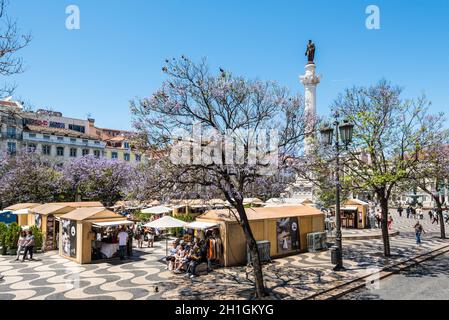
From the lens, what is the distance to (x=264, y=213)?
1775 centimetres

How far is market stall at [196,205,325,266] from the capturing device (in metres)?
15.5

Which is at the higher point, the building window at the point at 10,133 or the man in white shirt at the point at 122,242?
the building window at the point at 10,133

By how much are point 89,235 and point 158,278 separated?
515 cm

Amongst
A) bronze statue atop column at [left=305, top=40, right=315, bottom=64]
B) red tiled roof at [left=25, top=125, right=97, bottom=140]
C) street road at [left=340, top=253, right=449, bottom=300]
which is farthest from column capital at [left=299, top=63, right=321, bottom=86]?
red tiled roof at [left=25, top=125, right=97, bottom=140]

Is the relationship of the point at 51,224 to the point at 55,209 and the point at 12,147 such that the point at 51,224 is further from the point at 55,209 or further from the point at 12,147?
the point at 12,147

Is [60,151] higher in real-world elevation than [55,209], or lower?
higher

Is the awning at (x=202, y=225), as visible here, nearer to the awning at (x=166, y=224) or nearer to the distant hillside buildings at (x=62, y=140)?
the awning at (x=166, y=224)

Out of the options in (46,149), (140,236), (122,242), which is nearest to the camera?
(122,242)

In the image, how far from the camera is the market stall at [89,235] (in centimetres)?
1634

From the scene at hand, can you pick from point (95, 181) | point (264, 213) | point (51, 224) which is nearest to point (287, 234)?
point (264, 213)

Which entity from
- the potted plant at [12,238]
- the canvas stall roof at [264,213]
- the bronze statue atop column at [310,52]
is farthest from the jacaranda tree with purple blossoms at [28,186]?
the bronze statue atop column at [310,52]

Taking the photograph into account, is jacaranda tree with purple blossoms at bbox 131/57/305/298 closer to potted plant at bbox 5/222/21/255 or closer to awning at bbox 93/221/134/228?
awning at bbox 93/221/134/228

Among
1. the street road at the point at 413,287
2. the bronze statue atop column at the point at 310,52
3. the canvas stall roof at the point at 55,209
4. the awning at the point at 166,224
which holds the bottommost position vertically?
the street road at the point at 413,287

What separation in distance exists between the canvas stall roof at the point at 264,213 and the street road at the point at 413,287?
20.0 ft
